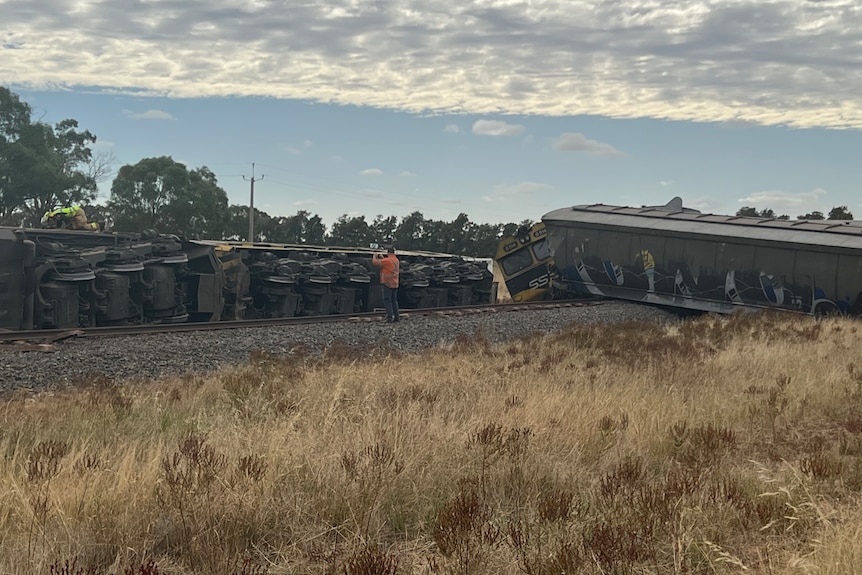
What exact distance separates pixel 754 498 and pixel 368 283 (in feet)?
60.2

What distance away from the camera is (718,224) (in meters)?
23.9

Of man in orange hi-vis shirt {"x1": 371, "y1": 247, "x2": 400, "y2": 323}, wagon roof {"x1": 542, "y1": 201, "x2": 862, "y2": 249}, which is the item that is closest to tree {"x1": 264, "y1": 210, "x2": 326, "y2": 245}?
wagon roof {"x1": 542, "y1": 201, "x2": 862, "y2": 249}

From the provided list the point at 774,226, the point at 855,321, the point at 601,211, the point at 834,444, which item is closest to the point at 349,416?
the point at 834,444

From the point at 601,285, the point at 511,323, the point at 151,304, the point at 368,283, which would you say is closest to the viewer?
the point at 151,304

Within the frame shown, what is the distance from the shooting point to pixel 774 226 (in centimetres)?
2278

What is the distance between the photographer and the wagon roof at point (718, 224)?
70.5ft

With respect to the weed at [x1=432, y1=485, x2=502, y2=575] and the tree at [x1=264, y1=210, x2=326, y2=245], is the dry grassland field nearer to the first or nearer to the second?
the weed at [x1=432, y1=485, x2=502, y2=575]

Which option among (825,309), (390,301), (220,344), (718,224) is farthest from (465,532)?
(718,224)

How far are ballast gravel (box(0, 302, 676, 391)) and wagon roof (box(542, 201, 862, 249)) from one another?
226 inches

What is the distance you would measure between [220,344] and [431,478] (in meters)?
8.32

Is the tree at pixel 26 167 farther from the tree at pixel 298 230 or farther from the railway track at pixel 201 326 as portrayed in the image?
the railway track at pixel 201 326

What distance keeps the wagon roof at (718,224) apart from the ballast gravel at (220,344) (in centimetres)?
573

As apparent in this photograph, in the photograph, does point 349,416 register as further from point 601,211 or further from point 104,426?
point 601,211

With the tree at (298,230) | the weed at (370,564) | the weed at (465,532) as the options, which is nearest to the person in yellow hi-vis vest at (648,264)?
the weed at (465,532)
